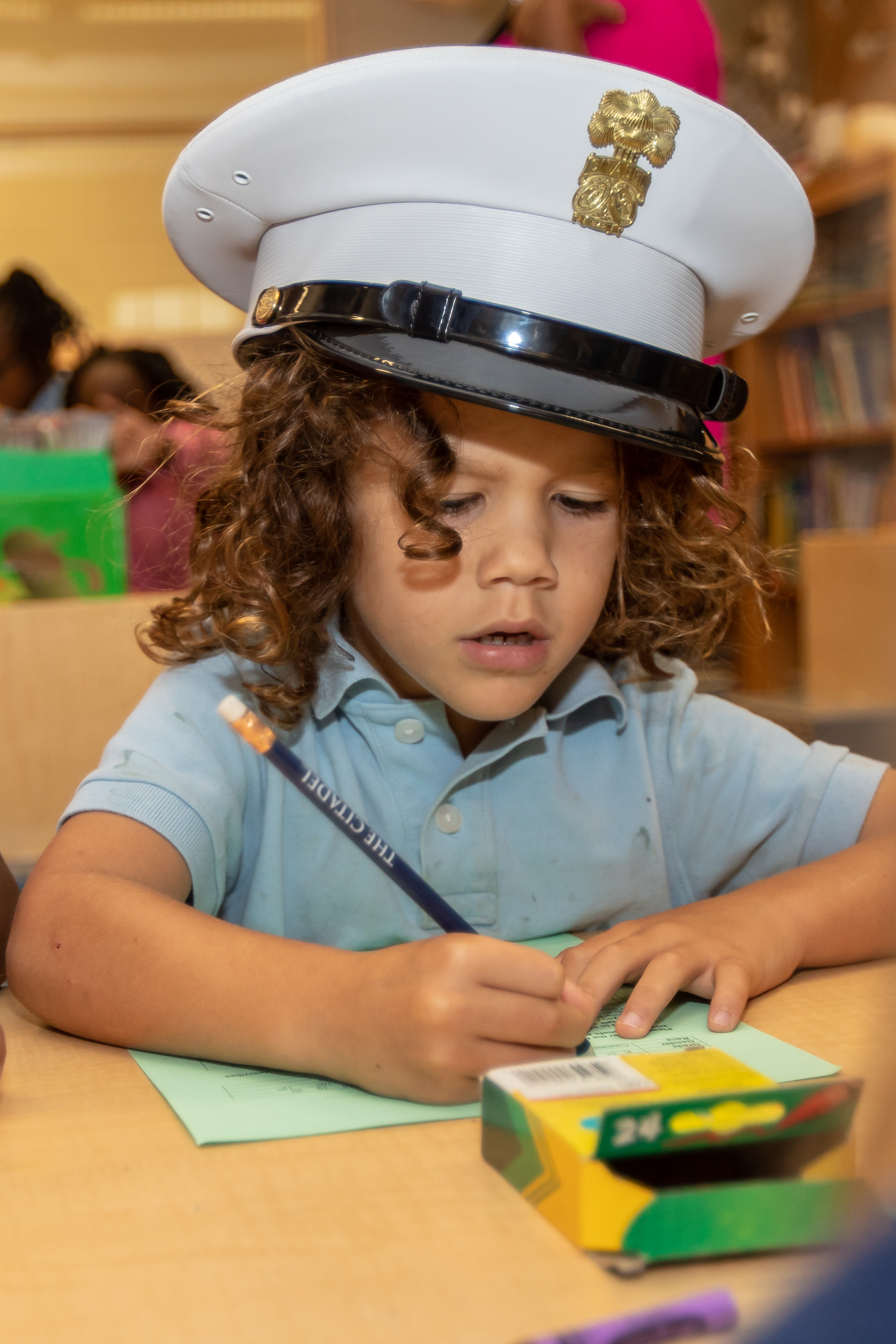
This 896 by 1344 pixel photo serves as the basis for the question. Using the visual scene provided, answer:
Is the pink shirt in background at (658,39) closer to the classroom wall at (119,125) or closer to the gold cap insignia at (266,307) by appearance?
the gold cap insignia at (266,307)

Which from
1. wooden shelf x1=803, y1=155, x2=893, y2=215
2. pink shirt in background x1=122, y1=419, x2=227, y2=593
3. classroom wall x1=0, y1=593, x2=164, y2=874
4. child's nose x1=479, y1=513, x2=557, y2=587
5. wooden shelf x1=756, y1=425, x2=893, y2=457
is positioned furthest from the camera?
wooden shelf x1=756, y1=425, x2=893, y2=457

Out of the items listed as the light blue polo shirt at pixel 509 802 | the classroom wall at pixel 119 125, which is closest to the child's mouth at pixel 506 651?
the light blue polo shirt at pixel 509 802

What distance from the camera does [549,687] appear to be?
2.68ft

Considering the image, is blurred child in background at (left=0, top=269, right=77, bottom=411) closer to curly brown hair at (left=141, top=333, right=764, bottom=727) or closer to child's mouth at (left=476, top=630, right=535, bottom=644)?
curly brown hair at (left=141, top=333, right=764, bottom=727)

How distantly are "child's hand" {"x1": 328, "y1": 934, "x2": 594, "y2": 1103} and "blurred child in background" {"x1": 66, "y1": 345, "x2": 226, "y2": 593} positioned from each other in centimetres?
47

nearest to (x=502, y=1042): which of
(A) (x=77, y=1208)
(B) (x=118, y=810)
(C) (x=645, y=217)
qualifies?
(A) (x=77, y=1208)

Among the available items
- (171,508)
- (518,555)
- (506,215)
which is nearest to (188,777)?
(518,555)

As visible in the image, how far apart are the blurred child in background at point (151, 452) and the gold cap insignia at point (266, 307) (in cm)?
20

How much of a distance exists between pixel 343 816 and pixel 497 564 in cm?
16

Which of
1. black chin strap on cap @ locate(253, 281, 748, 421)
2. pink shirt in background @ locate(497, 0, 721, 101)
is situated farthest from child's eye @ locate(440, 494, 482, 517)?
pink shirt in background @ locate(497, 0, 721, 101)

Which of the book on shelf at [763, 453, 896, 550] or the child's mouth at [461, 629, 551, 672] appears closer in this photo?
the child's mouth at [461, 629, 551, 672]

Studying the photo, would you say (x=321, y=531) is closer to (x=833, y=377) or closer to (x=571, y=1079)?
(x=571, y=1079)

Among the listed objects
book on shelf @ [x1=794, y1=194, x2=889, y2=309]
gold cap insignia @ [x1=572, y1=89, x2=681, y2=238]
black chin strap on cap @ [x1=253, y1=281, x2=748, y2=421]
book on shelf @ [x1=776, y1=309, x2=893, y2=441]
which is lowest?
black chin strap on cap @ [x1=253, y1=281, x2=748, y2=421]

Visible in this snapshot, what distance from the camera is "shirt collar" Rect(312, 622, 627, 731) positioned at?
0.77 meters
